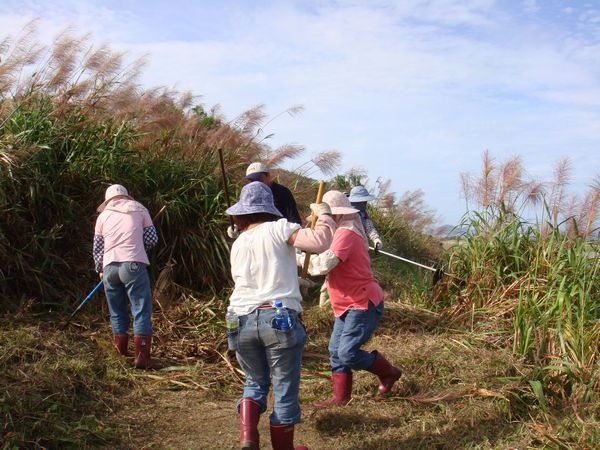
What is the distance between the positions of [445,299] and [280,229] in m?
4.07

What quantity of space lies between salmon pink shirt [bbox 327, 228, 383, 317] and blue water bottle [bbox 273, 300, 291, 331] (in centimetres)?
101

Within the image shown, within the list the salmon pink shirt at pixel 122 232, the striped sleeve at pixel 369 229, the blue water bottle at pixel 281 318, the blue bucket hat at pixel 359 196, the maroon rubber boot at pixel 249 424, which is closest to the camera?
the blue water bottle at pixel 281 318

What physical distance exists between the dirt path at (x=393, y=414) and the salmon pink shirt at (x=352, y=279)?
2.40ft

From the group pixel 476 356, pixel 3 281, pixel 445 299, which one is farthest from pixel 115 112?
pixel 476 356

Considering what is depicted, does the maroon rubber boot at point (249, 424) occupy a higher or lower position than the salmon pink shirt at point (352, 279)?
lower

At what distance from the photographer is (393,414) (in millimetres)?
4695

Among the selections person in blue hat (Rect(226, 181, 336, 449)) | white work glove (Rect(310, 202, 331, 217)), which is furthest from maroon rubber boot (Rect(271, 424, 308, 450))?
white work glove (Rect(310, 202, 331, 217))

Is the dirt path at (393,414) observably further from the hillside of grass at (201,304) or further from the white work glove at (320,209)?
the white work glove at (320,209)

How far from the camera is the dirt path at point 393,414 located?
14.3 ft

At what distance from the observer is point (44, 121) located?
7.18 m

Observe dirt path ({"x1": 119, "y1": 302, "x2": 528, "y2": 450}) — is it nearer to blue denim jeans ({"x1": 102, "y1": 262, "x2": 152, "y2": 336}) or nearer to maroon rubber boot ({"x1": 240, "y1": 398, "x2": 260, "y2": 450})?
maroon rubber boot ({"x1": 240, "y1": 398, "x2": 260, "y2": 450})

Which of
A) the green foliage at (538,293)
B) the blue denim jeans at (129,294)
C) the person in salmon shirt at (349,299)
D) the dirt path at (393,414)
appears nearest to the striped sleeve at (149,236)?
the blue denim jeans at (129,294)

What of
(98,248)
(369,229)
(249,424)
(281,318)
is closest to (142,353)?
(98,248)

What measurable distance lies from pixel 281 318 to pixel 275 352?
0.66ft
